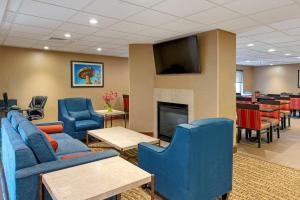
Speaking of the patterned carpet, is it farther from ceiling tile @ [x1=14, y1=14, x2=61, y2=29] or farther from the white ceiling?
ceiling tile @ [x1=14, y1=14, x2=61, y2=29]

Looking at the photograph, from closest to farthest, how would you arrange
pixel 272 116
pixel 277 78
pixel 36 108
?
pixel 272 116 < pixel 36 108 < pixel 277 78

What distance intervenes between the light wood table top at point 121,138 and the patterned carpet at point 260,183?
0.72 m

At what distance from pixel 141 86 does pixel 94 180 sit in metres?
3.90

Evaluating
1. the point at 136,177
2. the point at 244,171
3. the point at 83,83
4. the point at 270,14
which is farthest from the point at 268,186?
the point at 83,83

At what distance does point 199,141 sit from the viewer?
2021 millimetres

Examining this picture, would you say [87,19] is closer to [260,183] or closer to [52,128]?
[52,128]

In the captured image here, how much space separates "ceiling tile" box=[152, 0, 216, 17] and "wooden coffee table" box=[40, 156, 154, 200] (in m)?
2.01

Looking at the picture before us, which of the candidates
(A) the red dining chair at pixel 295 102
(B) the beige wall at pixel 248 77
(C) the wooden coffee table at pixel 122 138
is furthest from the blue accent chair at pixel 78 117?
(B) the beige wall at pixel 248 77

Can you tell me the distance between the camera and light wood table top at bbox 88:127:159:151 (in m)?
3.24

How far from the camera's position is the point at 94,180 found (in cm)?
160

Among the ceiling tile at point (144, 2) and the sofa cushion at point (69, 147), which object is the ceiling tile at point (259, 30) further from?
the sofa cushion at point (69, 147)

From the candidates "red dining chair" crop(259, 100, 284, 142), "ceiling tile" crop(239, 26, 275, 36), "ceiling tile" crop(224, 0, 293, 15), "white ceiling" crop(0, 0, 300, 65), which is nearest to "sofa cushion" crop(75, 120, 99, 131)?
"white ceiling" crop(0, 0, 300, 65)

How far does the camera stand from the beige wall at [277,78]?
34.1ft

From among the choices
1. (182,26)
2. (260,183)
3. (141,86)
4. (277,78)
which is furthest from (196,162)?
(277,78)
